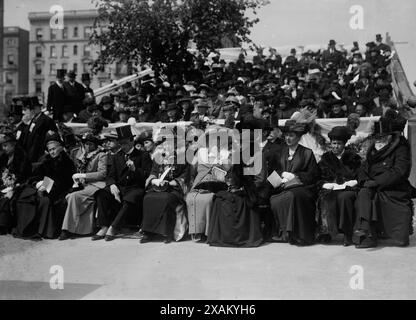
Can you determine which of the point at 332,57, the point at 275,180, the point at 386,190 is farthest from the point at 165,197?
the point at 332,57

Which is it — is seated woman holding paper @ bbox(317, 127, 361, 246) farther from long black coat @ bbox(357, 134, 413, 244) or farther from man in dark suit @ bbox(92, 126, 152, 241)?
man in dark suit @ bbox(92, 126, 152, 241)

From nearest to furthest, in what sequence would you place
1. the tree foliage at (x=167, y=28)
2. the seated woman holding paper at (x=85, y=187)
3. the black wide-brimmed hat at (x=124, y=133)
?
1. the seated woman holding paper at (x=85, y=187)
2. the black wide-brimmed hat at (x=124, y=133)
3. the tree foliage at (x=167, y=28)

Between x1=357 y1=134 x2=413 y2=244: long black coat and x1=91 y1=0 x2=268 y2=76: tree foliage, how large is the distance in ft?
26.6

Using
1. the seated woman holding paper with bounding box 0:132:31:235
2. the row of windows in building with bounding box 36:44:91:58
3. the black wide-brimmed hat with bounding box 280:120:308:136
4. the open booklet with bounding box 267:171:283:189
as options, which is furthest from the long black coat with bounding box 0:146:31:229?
the row of windows in building with bounding box 36:44:91:58

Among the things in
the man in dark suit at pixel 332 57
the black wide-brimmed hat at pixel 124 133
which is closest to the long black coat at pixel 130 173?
the black wide-brimmed hat at pixel 124 133

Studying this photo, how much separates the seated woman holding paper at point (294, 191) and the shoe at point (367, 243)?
0.58 metres

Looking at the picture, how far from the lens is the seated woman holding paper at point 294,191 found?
6.64 meters

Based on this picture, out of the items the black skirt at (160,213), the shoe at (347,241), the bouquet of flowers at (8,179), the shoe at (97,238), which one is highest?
the bouquet of flowers at (8,179)

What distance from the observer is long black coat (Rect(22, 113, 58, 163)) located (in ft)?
28.4

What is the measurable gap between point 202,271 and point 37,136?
14.4ft

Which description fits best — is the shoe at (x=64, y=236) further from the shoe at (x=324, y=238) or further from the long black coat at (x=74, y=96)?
the long black coat at (x=74, y=96)

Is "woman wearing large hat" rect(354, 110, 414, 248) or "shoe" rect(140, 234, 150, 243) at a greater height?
"woman wearing large hat" rect(354, 110, 414, 248)
